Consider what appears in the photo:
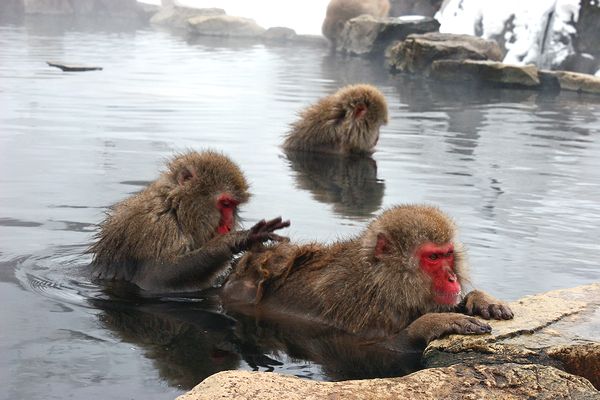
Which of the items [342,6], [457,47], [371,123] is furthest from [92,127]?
[342,6]

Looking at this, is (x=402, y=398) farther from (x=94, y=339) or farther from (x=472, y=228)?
(x=472, y=228)

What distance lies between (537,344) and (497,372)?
1.15 feet

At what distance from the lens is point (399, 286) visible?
13.8 feet

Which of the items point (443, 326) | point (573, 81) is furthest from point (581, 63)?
point (443, 326)

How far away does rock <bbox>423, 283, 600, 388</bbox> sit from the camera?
3.75 m

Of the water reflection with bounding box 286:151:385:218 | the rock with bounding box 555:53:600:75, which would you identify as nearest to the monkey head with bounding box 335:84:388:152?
the water reflection with bounding box 286:151:385:218

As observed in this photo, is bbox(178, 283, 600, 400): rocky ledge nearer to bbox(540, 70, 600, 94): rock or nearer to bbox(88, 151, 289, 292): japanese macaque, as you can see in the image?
bbox(88, 151, 289, 292): japanese macaque

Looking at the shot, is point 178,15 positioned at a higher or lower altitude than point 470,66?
lower

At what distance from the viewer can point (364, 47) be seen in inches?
981

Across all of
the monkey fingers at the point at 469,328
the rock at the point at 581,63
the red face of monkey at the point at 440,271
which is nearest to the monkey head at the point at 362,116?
the red face of monkey at the point at 440,271

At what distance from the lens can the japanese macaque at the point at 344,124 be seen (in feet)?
30.2

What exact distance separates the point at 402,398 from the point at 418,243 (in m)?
0.99

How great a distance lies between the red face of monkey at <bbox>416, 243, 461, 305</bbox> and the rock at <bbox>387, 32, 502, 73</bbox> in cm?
1521

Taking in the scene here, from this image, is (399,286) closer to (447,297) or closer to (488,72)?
(447,297)
